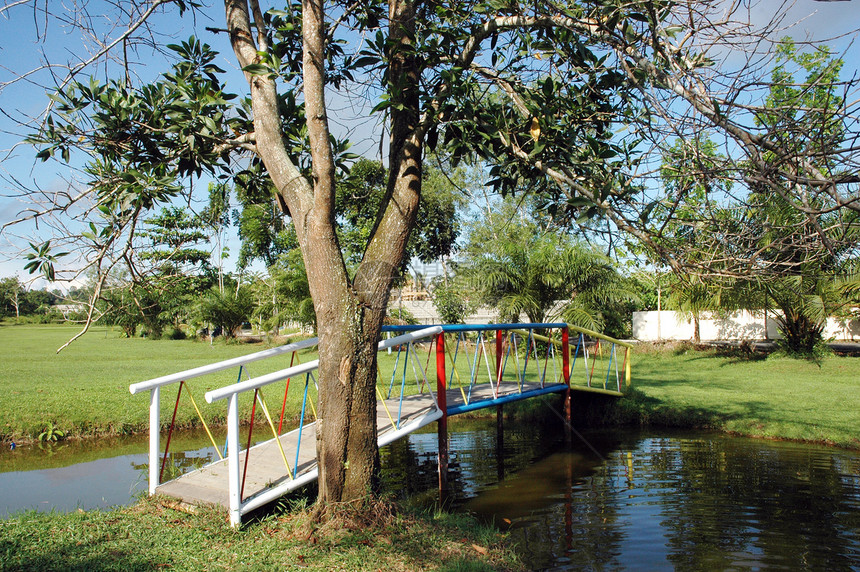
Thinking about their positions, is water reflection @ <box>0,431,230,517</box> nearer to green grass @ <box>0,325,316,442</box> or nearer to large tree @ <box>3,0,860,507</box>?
green grass @ <box>0,325,316,442</box>

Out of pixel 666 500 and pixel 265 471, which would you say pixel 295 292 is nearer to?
pixel 265 471

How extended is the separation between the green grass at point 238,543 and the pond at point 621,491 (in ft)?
4.00

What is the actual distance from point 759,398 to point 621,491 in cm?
615

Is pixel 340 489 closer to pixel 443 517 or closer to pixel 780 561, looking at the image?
pixel 443 517

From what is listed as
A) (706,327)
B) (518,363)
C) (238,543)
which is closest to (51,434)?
(238,543)

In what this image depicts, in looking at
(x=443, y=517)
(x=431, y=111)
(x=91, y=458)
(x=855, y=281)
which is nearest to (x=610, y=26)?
(x=431, y=111)

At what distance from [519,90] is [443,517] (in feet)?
13.0

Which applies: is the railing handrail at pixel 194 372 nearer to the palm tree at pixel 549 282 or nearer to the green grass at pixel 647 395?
the green grass at pixel 647 395

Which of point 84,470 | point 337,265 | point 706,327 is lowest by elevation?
point 84,470

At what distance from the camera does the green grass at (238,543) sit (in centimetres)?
420

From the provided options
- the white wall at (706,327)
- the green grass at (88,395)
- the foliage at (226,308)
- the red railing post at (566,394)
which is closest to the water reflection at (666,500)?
the red railing post at (566,394)

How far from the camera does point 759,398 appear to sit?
12.2m

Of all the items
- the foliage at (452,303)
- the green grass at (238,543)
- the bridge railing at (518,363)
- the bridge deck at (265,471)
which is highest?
the foliage at (452,303)

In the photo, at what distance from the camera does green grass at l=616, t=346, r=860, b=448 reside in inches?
387
